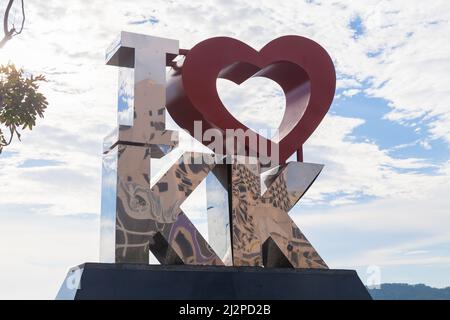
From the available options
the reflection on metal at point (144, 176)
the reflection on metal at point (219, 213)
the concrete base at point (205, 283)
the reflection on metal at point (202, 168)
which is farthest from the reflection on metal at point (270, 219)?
the reflection on metal at point (144, 176)

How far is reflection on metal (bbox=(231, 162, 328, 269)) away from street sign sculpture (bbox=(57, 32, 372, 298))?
0.07 feet

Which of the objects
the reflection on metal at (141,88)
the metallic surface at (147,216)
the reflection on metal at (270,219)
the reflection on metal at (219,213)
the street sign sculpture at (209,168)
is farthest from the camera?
the reflection on metal at (219,213)

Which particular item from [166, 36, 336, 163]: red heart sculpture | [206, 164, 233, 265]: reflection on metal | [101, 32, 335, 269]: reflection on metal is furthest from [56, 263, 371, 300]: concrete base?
[166, 36, 336, 163]: red heart sculpture

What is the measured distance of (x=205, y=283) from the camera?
40.0 ft

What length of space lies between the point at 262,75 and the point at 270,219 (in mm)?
3287

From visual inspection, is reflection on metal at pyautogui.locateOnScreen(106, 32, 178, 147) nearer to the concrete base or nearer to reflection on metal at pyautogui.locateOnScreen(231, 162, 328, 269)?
reflection on metal at pyautogui.locateOnScreen(231, 162, 328, 269)

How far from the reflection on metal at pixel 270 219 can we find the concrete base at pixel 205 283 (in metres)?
0.41

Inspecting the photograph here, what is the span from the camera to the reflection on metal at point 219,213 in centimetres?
1329

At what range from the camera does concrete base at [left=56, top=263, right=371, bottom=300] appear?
1141 cm

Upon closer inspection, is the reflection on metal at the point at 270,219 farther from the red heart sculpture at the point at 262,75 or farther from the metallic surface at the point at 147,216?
the metallic surface at the point at 147,216

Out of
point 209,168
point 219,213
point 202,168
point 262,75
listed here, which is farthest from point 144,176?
point 262,75

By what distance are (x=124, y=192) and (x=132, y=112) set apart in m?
1.59
